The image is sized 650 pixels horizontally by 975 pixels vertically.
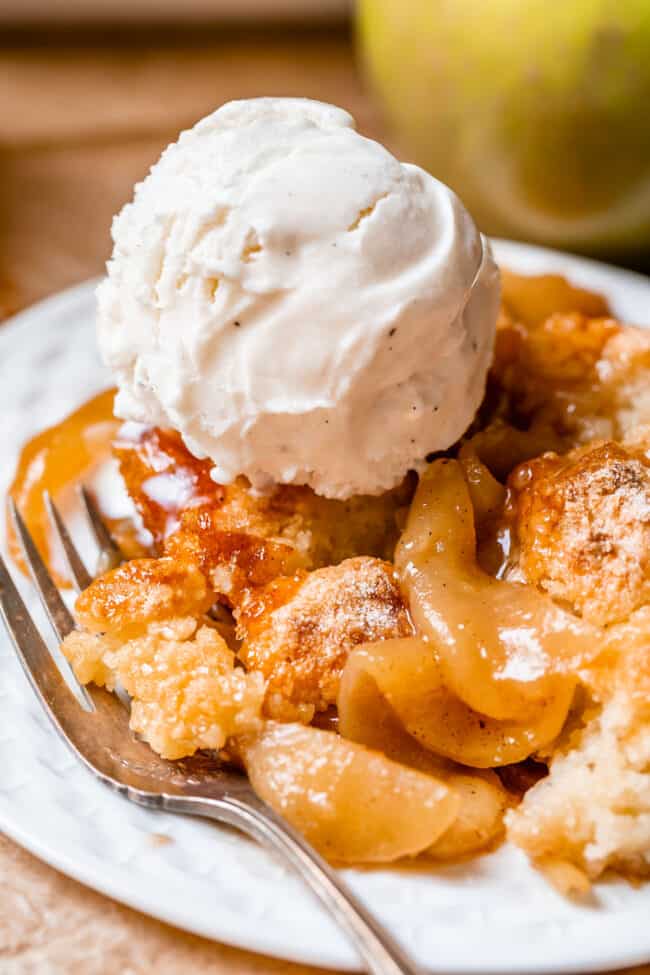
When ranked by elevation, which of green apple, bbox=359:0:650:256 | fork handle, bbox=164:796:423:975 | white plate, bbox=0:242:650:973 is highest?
green apple, bbox=359:0:650:256

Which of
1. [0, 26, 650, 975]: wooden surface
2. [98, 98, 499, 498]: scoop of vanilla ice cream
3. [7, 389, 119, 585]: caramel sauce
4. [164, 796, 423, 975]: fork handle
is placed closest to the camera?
[164, 796, 423, 975]: fork handle

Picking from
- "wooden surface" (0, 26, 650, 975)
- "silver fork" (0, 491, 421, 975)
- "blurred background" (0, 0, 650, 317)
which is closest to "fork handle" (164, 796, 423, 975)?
"silver fork" (0, 491, 421, 975)

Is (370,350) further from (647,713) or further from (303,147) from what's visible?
(647,713)

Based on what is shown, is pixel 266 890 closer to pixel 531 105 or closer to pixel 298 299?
pixel 298 299

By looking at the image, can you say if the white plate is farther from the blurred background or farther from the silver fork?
the blurred background

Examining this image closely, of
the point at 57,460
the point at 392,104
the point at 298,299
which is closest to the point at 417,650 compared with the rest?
the point at 298,299

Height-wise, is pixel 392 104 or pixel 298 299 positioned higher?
pixel 298 299

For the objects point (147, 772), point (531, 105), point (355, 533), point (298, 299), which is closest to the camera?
point (147, 772)
